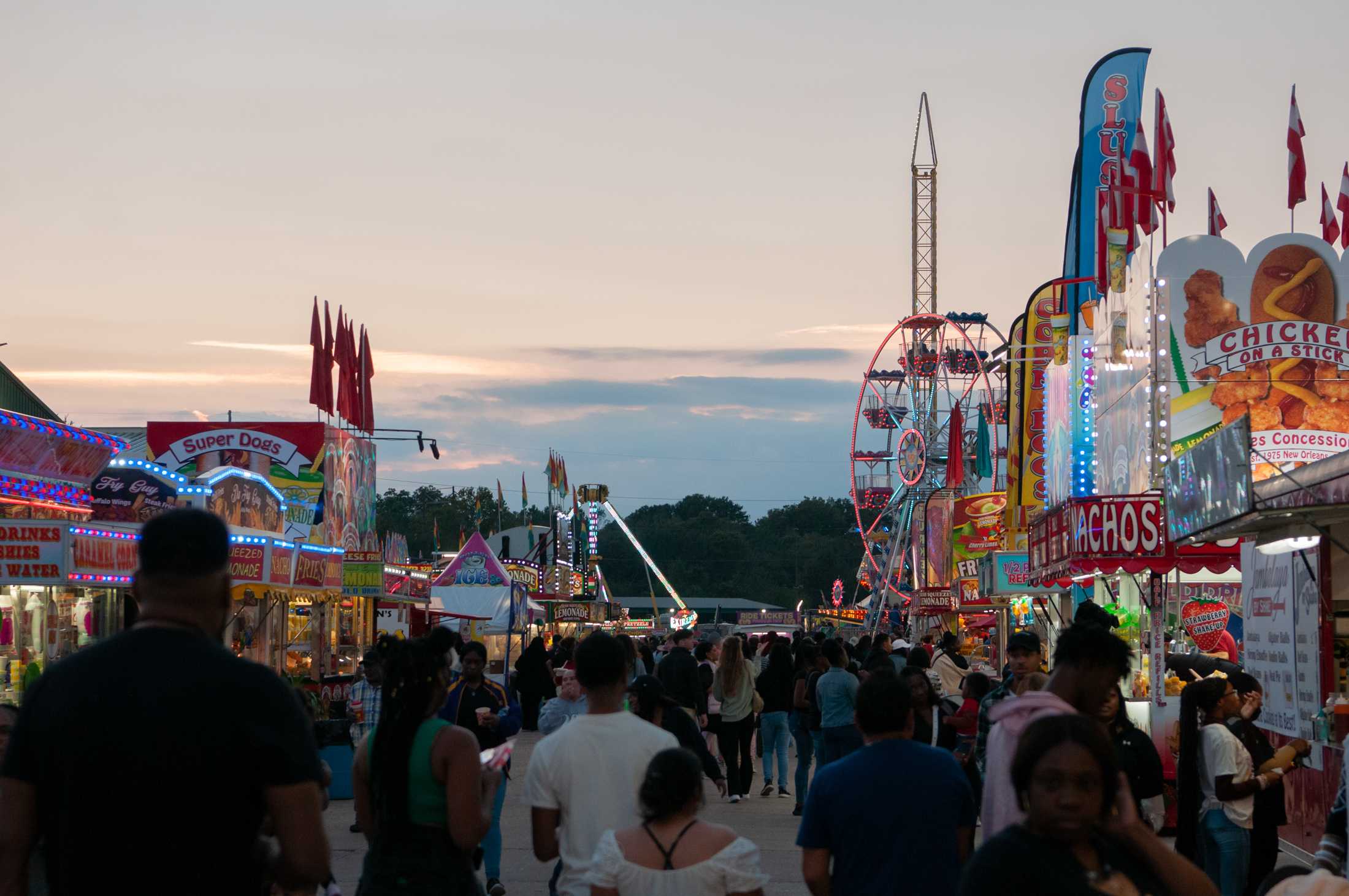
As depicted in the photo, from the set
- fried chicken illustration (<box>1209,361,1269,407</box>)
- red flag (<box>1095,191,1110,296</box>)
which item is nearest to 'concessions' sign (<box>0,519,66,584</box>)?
fried chicken illustration (<box>1209,361,1269,407</box>)

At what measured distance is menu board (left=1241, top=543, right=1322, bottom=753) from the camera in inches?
490

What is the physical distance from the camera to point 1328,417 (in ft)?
57.2

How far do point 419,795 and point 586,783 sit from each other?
700mm

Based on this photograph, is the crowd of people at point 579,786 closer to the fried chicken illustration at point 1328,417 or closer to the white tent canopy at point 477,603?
the fried chicken illustration at point 1328,417

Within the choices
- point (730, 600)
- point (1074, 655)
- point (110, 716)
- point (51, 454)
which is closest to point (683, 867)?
point (1074, 655)

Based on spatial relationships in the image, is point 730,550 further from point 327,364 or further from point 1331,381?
point 1331,381

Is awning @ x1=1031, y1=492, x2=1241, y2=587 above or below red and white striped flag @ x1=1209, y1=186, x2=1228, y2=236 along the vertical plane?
below

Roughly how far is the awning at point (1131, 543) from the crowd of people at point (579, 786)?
542 centimetres

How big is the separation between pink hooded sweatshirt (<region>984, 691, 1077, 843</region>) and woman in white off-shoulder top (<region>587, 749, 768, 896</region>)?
0.78 meters

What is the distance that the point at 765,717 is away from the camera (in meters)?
16.8

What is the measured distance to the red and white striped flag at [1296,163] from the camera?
737 inches

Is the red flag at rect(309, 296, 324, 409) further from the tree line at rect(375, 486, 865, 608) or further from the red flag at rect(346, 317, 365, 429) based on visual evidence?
the tree line at rect(375, 486, 865, 608)

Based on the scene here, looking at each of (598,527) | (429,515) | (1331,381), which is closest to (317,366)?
(1331,381)

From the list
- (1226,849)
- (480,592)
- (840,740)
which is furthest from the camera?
(480,592)
